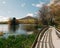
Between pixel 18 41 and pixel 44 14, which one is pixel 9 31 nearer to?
pixel 18 41

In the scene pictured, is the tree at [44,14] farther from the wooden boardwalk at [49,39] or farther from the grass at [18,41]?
the grass at [18,41]

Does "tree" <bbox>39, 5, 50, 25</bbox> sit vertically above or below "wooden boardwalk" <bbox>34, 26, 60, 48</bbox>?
above

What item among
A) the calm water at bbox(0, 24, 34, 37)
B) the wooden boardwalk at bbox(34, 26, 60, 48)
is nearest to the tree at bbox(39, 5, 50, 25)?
the wooden boardwalk at bbox(34, 26, 60, 48)

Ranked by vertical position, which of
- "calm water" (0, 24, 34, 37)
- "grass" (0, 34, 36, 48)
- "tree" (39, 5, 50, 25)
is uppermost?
"tree" (39, 5, 50, 25)

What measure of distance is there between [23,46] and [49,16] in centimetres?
88

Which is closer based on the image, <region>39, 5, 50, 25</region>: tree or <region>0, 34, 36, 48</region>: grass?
<region>0, 34, 36, 48</region>: grass

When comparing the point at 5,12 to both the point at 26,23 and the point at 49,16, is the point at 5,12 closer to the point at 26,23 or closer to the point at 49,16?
the point at 26,23

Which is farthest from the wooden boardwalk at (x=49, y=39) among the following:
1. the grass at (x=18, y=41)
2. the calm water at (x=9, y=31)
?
the calm water at (x=9, y=31)

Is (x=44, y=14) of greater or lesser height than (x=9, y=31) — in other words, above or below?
above

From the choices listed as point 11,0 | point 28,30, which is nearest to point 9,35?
point 28,30

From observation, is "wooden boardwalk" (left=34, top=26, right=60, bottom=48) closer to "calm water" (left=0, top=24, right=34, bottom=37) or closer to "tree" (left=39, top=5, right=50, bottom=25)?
"tree" (left=39, top=5, right=50, bottom=25)

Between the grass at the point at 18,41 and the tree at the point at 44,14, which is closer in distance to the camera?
the grass at the point at 18,41

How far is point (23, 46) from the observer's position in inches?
146

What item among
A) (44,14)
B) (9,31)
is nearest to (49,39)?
(44,14)
